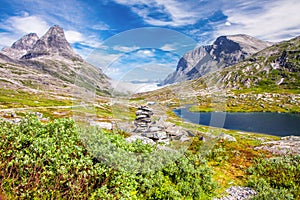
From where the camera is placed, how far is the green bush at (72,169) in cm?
1084

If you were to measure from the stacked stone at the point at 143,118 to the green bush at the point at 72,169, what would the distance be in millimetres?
7652

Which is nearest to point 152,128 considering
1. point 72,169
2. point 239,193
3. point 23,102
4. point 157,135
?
point 157,135

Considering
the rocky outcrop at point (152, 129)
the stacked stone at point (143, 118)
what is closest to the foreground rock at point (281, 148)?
the rocky outcrop at point (152, 129)

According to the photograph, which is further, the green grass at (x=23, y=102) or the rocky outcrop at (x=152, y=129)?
the green grass at (x=23, y=102)

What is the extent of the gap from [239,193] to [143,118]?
10.8 meters

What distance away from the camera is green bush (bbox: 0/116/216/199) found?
10.8 meters

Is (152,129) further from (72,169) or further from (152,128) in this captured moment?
(72,169)

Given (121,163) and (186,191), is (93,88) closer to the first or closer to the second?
(121,163)

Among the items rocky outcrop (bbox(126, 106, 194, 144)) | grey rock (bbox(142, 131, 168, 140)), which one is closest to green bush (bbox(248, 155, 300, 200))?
rocky outcrop (bbox(126, 106, 194, 144))

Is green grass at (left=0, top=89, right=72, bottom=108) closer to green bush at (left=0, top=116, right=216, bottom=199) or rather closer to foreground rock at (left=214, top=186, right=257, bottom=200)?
green bush at (left=0, top=116, right=216, bottom=199)

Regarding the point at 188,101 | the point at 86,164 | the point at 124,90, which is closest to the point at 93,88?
the point at 124,90

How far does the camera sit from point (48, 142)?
1242 centimetres

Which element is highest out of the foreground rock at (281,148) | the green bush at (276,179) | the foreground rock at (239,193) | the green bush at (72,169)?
the green bush at (72,169)

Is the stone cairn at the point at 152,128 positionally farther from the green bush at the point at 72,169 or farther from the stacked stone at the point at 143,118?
the green bush at the point at 72,169
